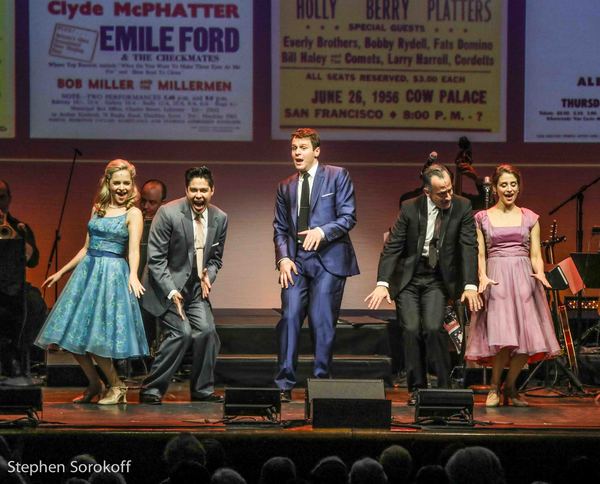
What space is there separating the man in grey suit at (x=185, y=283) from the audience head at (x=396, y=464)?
7.85ft

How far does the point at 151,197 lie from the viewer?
924 centimetres

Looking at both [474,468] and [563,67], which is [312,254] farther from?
[563,67]

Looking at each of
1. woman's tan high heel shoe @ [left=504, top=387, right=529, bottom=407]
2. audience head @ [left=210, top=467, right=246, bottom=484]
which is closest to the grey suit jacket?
woman's tan high heel shoe @ [left=504, top=387, right=529, bottom=407]

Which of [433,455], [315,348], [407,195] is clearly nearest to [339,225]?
[315,348]

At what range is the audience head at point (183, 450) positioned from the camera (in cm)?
512

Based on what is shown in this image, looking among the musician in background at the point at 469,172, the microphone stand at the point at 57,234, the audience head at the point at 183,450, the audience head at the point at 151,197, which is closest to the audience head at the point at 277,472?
the audience head at the point at 183,450

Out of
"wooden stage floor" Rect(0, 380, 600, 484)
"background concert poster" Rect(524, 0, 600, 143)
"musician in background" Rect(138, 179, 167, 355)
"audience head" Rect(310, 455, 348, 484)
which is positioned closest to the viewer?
"audience head" Rect(310, 455, 348, 484)

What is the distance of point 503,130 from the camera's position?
409 inches

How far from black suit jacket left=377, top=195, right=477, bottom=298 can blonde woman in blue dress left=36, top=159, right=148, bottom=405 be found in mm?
1645

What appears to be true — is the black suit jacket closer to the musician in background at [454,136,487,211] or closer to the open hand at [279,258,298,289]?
the open hand at [279,258,298,289]

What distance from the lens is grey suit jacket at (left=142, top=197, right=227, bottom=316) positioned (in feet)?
23.5

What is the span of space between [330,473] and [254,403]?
1.53 metres

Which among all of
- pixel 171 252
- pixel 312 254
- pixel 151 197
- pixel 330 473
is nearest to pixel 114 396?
pixel 171 252

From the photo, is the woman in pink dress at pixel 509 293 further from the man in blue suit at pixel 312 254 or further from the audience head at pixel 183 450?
the audience head at pixel 183 450
